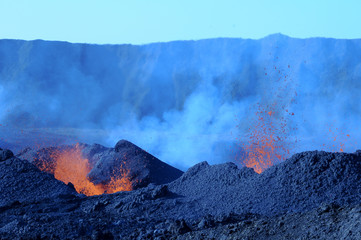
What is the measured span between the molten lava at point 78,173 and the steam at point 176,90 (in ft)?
34.6

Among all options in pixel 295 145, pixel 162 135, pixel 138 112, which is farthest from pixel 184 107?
pixel 295 145

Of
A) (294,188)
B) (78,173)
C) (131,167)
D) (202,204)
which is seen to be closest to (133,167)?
(131,167)

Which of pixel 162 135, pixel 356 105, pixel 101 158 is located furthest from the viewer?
pixel 356 105

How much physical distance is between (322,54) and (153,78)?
1204 cm

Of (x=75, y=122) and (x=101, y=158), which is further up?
(x=75, y=122)

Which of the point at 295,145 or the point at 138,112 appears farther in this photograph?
the point at 138,112

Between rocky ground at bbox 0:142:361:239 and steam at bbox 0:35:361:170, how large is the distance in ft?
48.2

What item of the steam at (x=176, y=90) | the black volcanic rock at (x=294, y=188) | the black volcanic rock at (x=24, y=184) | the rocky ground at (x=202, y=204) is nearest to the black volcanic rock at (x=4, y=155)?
the black volcanic rock at (x=24, y=184)

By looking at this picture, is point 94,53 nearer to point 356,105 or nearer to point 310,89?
point 310,89

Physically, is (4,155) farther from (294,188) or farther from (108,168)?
(294,188)

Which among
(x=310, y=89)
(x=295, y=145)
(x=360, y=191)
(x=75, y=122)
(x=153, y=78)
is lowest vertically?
(x=360, y=191)

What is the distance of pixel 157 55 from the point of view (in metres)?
37.6

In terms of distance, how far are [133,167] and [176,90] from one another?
2174cm

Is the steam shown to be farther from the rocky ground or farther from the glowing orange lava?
the rocky ground
